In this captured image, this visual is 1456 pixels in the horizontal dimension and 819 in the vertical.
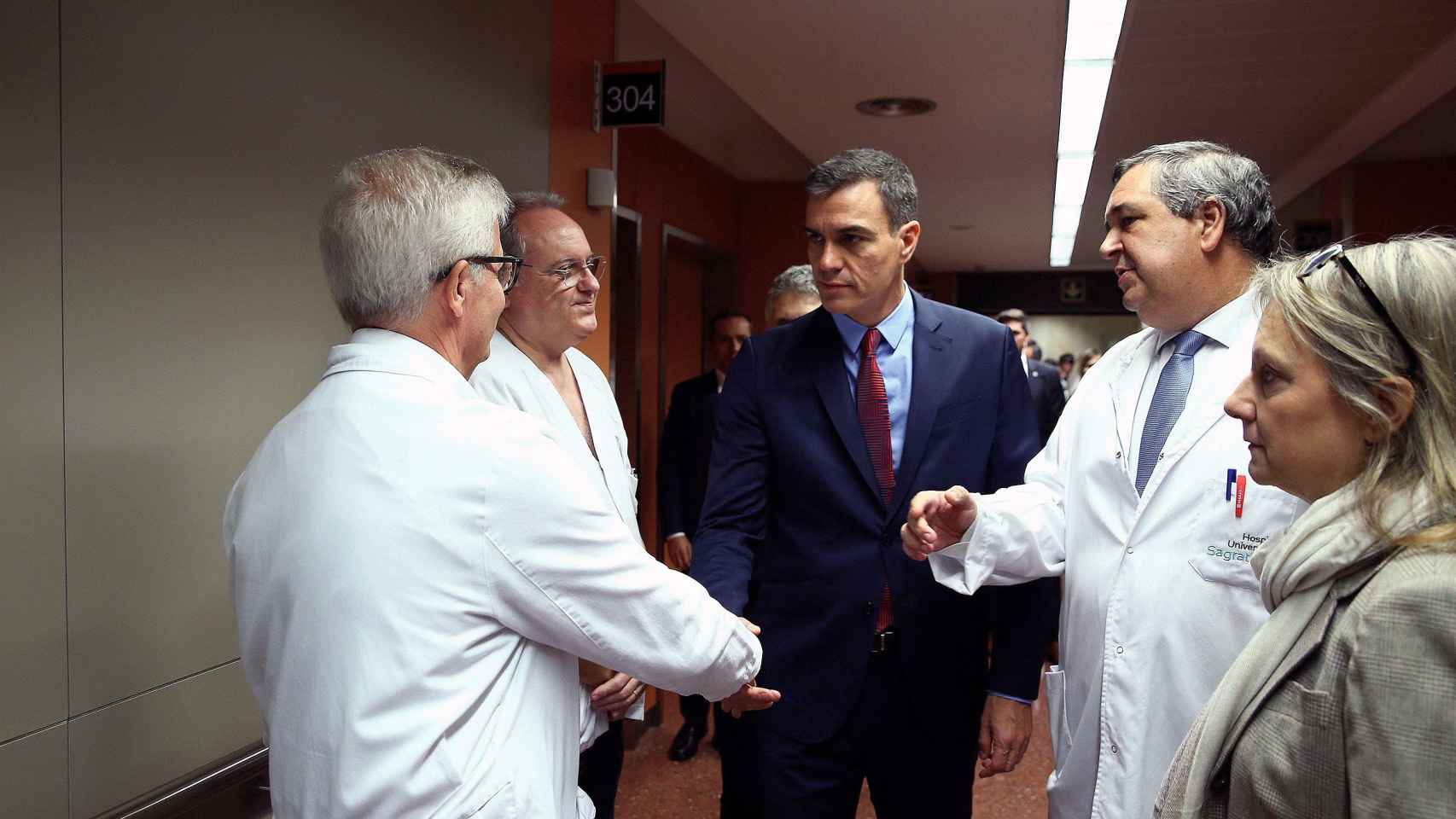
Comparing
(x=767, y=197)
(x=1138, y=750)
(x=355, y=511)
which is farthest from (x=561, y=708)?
(x=767, y=197)

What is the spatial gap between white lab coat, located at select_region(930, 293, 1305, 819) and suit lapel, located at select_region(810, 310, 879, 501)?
251 millimetres

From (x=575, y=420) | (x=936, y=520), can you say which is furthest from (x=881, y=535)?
(x=575, y=420)

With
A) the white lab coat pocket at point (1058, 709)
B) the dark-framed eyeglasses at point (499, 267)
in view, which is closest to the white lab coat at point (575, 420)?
the dark-framed eyeglasses at point (499, 267)

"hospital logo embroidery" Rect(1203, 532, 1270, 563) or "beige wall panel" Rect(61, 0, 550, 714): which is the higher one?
"beige wall panel" Rect(61, 0, 550, 714)

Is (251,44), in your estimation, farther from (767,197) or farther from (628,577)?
(767,197)

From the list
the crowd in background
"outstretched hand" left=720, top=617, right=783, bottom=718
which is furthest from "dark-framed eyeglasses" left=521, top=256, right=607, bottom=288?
"outstretched hand" left=720, top=617, right=783, bottom=718

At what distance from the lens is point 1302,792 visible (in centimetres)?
105

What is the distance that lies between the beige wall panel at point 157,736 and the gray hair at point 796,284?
7.83 ft

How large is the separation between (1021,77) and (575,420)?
3.68m

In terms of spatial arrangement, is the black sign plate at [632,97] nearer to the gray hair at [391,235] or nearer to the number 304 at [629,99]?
the number 304 at [629,99]

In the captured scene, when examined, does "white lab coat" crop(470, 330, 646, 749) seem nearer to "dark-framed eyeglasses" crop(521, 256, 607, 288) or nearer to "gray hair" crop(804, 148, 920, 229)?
"dark-framed eyeglasses" crop(521, 256, 607, 288)

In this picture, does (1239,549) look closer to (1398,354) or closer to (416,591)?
(1398,354)

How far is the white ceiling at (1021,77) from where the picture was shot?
13.9ft

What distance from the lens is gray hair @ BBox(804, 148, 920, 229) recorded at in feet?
7.16
